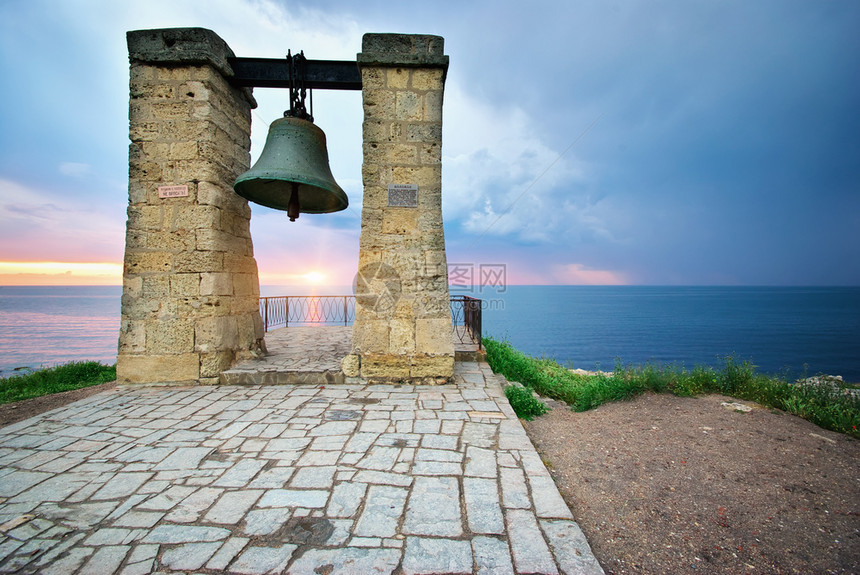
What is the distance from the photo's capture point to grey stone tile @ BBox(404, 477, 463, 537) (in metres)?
1.83

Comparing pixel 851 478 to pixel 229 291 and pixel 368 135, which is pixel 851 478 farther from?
pixel 229 291

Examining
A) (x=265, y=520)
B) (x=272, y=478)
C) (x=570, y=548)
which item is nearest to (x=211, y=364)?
(x=272, y=478)

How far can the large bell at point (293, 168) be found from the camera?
374 cm

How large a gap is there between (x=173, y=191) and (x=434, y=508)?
4.81 meters

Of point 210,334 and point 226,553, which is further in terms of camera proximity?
point 210,334

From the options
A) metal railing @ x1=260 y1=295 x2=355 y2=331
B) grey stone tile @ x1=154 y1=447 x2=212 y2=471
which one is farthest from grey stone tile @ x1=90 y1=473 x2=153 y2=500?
metal railing @ x1=260 y1=295 x2=355 y2=331

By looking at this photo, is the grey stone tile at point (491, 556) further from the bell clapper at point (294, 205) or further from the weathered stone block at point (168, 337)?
the weathered stone block at point (168, 337)

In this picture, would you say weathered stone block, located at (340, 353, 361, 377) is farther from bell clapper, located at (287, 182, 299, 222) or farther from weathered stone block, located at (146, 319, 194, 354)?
weathered stone block, located at (146, 319, 194, 354)

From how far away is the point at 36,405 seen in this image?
4668 millimetres

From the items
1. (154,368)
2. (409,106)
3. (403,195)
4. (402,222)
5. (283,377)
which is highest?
(409,106)

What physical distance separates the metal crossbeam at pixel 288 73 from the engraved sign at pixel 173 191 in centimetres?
169

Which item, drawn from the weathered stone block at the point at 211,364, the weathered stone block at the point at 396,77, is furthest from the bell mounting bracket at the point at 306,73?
the weathered stone block at the point at 211,364

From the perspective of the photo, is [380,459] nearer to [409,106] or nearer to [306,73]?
[409,106]

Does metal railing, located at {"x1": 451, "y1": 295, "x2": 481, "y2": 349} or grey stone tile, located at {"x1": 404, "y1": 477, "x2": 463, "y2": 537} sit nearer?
grey stone tile, located at {"x1": 404, "y1": 477, "x2": 463, "y2": 537}
